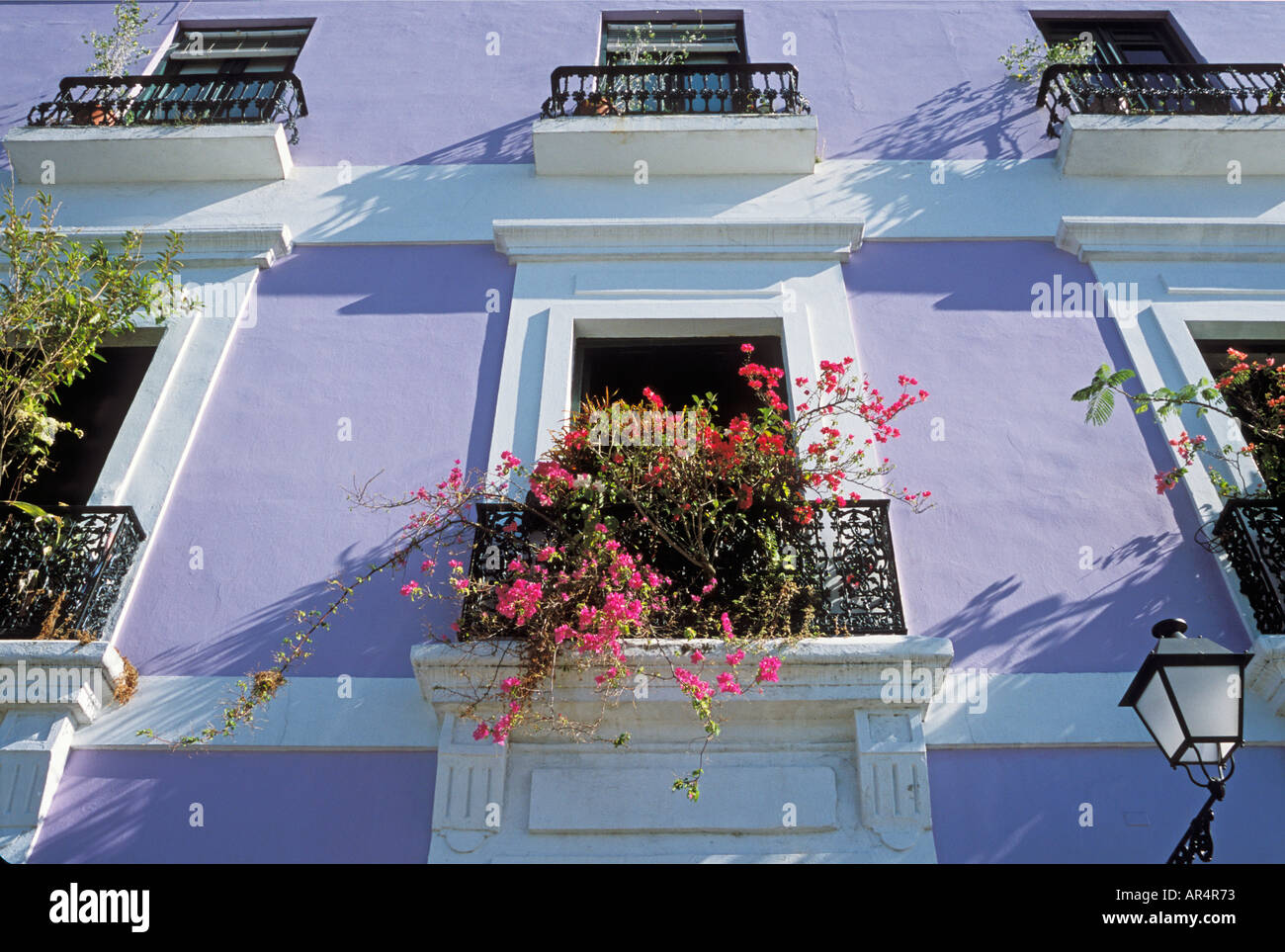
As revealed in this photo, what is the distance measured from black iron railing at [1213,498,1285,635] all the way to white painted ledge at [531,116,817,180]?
3.66m

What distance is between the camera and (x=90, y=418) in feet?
24.0

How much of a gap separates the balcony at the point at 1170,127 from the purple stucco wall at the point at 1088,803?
435 centimetres

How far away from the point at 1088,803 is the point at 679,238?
4.11 metres

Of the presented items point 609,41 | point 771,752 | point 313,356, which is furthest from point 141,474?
point 609,41

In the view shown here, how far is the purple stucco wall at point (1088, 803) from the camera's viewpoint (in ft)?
15.8

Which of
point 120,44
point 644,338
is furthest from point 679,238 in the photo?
point 120,44

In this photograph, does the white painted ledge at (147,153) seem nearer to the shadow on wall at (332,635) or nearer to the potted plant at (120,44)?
the potted plant at (120,44)

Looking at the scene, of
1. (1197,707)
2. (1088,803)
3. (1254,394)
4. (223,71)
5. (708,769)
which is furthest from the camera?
(223,71)

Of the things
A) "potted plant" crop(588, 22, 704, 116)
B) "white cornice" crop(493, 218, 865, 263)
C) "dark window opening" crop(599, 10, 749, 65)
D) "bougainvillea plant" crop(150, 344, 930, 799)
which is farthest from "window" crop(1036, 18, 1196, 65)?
"bougainvillea plant" crop(150, 344, 930, 799)

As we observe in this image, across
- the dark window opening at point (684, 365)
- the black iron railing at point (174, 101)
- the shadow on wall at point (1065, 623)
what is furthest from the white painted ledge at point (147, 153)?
the shadow on wall at point (1065, 623)

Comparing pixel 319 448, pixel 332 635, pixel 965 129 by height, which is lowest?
pixel 332 635

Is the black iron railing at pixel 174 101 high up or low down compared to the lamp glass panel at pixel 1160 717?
up

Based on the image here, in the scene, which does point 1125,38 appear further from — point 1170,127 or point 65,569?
point 65,569
